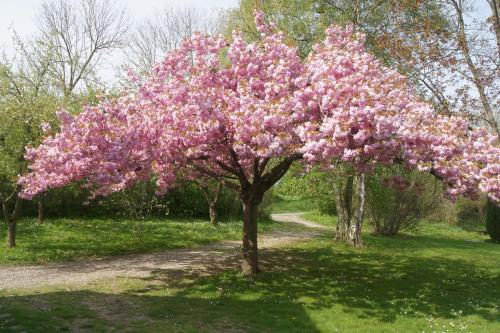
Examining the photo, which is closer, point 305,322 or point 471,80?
point 305,322

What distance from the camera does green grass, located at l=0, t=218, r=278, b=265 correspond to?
20203 mm

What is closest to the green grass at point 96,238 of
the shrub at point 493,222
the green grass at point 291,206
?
the shrub at point 493,222

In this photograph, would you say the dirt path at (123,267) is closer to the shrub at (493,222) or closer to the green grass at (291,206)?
the shrub at (493,222)

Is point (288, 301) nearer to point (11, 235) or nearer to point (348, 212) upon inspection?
point (11, 235)

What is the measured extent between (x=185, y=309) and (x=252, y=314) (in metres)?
1.95

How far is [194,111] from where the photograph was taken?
1298 centimetres

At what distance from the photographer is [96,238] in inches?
937

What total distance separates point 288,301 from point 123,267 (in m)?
8.31

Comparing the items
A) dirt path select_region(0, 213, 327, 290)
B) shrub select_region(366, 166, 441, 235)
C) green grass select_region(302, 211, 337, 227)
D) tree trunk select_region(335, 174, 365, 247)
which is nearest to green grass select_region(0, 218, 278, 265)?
dirt path select_region(0, 213, 327, 290)

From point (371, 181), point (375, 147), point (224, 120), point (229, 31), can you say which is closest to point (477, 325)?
point (375, 147)

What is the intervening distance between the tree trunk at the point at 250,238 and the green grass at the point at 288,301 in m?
0.69

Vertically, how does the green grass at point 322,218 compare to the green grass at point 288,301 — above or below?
above

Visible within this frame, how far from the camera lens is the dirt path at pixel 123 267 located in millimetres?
16172

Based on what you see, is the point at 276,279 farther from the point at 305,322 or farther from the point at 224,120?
the point at 224,120
